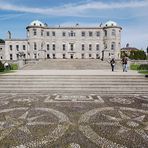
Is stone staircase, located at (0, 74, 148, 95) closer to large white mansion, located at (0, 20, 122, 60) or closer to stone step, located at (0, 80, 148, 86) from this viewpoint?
stone step, located at (0, 80, 148, 86)

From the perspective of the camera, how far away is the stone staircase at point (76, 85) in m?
13.2

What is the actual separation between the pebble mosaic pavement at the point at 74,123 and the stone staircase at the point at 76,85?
267 cm

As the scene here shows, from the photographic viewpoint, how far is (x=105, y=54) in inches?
2040

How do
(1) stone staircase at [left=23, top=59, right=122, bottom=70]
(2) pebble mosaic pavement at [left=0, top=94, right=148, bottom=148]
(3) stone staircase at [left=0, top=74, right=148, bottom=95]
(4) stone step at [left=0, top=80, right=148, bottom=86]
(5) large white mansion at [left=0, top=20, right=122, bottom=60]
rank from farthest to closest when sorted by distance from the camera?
1. (5) large white mansion at [left=0, top=20, right=122, bottom=60]
2. (1) stone staircase at [left=23, top=59, right=122, bottom=70]
3. (4) stone step at [left=0, top=80, right=148, bottom=86]
4. (3) stone staircase at [left=0, top=74, right=148, bottom=95]
5. (2) pebble mosaic pavement at [left=0, top=94, right=148, bottom=148]

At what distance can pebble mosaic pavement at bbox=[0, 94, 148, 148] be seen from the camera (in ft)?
18.2

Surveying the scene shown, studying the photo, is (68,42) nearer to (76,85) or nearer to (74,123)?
(76,85)

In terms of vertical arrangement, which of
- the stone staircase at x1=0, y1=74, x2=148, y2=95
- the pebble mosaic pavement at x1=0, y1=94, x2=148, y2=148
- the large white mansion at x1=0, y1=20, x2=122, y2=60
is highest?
the large white mansion at x1=0, y1=20, x2=122, y2=60

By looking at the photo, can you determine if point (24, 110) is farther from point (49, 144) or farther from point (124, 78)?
point (124, 78)

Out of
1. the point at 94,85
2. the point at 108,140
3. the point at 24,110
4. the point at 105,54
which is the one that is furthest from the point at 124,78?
the point at 105,54

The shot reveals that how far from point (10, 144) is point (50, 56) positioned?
6639cm

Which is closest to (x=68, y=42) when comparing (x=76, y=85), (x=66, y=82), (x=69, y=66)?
(x=69, y=66)

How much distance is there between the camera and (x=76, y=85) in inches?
557

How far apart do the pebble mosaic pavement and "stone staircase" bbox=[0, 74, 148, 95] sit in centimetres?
267

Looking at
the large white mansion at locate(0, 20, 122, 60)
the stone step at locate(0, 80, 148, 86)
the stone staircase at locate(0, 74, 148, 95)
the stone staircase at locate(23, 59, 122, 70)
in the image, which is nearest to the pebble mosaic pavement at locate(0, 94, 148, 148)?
the stone staircase at locate(0, 74, 148, 95)
